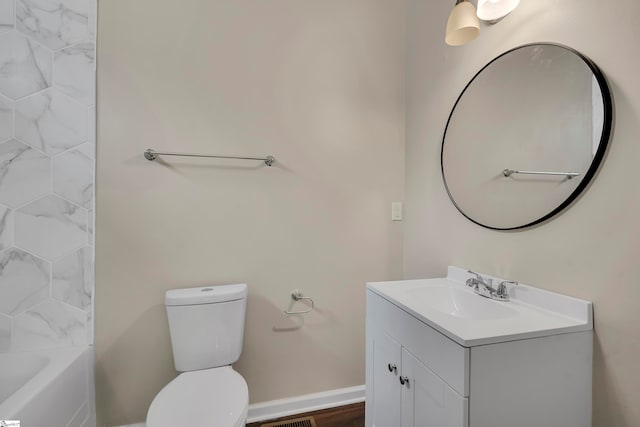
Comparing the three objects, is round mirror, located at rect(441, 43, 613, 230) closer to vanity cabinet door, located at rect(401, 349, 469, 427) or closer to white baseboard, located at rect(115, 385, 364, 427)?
vanity cabinet door, located at rect(401, 349, 469, 427)

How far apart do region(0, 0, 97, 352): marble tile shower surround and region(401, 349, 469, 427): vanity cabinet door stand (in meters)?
1.49

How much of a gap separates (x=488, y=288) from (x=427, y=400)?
0.49 metres

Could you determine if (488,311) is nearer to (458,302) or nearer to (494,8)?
(458,302)

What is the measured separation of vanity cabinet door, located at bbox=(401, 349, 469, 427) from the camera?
71 centimetres

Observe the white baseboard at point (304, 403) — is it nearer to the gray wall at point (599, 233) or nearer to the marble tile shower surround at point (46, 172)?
the marble tile shower surround at point (46, 172)

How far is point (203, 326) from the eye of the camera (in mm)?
Result: 1251

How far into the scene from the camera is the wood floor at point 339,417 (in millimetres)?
1428

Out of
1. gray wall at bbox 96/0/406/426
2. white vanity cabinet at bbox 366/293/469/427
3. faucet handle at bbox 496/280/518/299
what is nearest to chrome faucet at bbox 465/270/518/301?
faucet handle at bbox 496/280/518/299

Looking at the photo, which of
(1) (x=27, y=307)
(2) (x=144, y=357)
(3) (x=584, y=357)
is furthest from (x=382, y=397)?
(1) (x=27, y=307)

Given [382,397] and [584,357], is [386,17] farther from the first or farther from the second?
[382,397]

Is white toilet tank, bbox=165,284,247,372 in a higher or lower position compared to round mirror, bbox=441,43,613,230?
lower

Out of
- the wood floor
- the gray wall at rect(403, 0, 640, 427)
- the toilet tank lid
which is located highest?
the gray wall at rect(403, 0, 640, 427)

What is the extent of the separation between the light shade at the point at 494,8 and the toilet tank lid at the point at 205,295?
1.63 metres

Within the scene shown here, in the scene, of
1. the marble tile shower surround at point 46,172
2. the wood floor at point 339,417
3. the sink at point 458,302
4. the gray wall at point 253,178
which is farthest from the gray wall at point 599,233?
the marble tile shower surround at point 46,172
